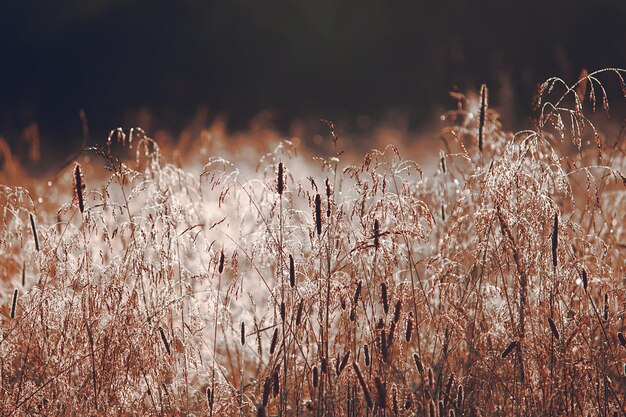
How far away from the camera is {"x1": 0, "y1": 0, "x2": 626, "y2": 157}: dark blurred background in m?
10.9

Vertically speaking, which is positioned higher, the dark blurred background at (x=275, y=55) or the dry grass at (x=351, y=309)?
the dark blurred background at (x=275, y=55)

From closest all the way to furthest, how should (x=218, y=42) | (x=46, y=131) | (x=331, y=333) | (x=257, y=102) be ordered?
(x=331, y=333), (x=46, y=131), (x=257, y=102), (x=218, y=42)

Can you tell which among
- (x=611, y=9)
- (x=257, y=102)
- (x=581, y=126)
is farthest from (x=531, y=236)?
(x=611, y=9)

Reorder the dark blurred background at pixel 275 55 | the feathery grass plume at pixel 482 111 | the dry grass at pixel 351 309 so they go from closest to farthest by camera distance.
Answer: the dry grass at pixel 351 309
the feathery grass plume at pixel 482 111
the dark blurred background at pixel 275 55

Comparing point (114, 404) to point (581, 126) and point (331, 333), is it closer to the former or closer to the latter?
point (331, 333)

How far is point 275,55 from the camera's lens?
43.8 ft

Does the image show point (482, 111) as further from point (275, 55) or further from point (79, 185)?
point (275, 55)

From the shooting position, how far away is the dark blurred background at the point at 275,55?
1091cm

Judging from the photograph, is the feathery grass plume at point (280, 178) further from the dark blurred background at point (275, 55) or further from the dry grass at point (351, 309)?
the dark blurred background at point (275, 55)

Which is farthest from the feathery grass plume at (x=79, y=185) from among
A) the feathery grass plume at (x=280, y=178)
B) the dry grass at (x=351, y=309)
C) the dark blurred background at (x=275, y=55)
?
the dark blurred background at (x=275, y=55)

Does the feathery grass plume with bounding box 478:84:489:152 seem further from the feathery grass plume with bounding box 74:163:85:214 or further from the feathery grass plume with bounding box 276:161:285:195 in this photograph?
the feathery grass plume with bounding box 74:163:85:214

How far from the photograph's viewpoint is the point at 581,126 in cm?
248

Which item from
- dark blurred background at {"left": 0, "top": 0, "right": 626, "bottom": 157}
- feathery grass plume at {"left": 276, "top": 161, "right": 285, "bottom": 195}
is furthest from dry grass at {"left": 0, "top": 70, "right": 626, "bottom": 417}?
dark blurred background at {"left": 0, "top": 0, "right": 626, "bottom": 157}

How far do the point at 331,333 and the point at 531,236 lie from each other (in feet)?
3.21
